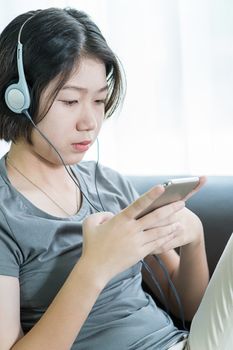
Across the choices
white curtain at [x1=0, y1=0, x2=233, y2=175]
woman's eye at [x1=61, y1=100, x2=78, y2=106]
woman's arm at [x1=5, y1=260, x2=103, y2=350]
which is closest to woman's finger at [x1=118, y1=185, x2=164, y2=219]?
woman's arm at [x1=5, y1=260, x2=103, y2=350]

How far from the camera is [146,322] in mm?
1047

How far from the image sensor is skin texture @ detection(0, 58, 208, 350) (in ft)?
2.86

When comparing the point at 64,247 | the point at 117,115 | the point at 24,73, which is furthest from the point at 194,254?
the point at 117,115

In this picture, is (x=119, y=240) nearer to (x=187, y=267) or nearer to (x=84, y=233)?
(x=84, y=233)

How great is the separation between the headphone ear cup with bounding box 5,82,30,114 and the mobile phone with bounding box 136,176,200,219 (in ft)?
0.87

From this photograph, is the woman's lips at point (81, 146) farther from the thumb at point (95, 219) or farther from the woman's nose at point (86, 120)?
the thumb at point (95, 219)

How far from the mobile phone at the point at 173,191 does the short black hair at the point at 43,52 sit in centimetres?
25

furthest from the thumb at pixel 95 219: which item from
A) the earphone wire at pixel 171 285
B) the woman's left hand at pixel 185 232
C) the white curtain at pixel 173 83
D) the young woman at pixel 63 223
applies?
the white curtain at pixel 173 83

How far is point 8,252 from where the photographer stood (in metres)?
0.93

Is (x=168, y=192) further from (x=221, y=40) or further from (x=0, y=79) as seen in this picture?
(x=221, y=40)

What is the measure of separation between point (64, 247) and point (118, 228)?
0.53ft

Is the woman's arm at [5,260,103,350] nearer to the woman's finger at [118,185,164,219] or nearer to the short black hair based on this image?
the woman's finger at [118,185,164,219]

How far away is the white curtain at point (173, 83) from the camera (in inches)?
58.6

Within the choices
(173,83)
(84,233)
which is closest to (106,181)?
(84,233)
